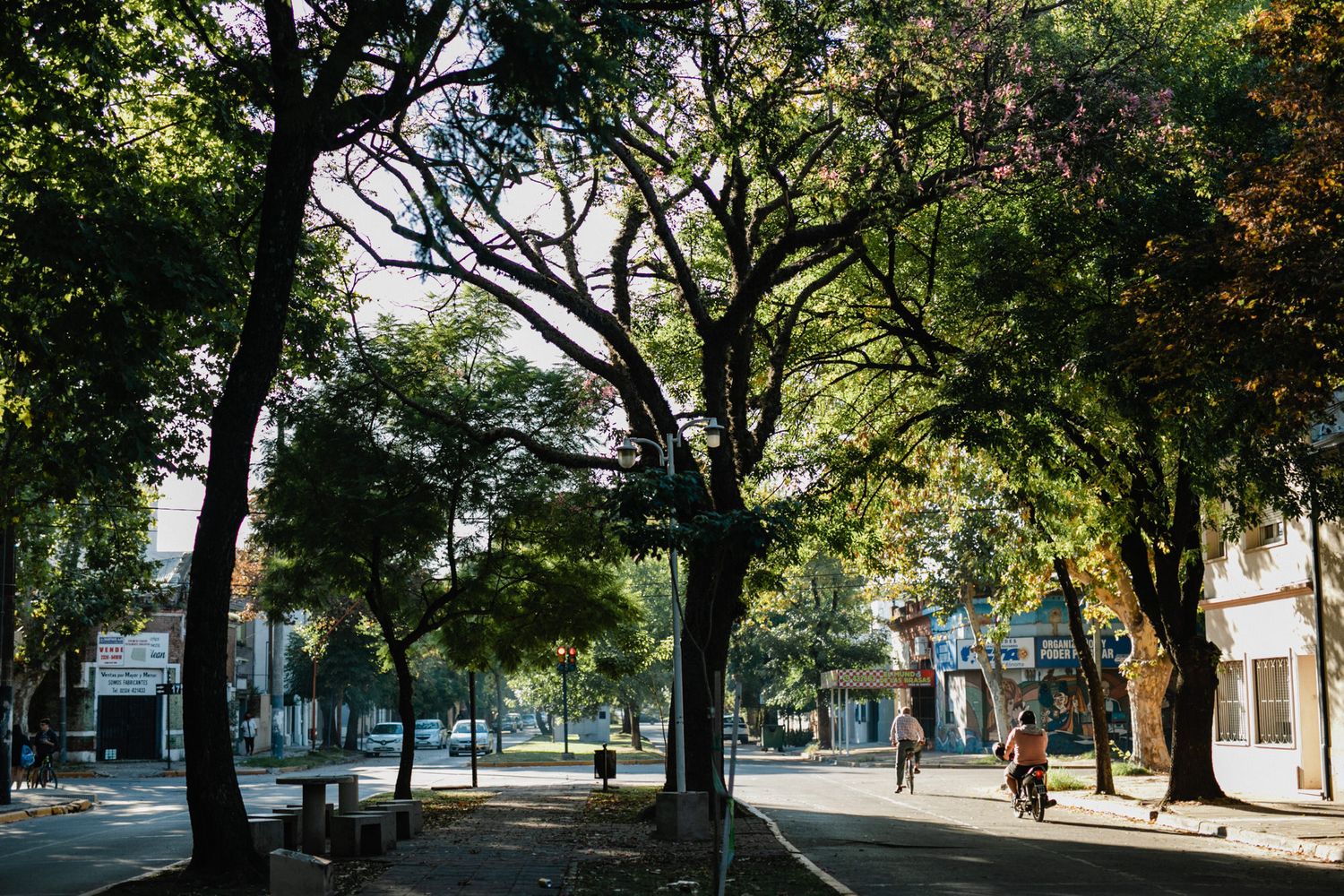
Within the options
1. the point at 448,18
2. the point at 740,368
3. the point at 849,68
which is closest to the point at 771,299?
the point at 740,368

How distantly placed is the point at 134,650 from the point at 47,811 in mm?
28646

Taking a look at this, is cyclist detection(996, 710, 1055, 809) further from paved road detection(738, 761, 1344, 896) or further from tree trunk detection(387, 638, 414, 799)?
tree trunk detection(387, 638, 414, 799)

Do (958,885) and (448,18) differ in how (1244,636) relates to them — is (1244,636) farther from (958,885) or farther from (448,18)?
(448,18)

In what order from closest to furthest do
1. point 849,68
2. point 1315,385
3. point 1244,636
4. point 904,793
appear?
1. point 1315,385
2. point 849,68
3. point 1244,636
4. point 904,793

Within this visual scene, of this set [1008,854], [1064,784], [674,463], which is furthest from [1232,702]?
[674,463]

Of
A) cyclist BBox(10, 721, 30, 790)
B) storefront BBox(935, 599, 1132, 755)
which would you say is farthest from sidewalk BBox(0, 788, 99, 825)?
storefront BBox(935, 599, 1132, 755)

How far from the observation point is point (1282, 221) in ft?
44.2

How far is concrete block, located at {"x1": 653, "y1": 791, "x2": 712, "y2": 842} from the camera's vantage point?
1856 cm

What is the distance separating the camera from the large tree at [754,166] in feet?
50.2

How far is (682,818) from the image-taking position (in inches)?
731

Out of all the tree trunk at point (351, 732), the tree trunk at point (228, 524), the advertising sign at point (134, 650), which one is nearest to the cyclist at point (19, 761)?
the advertising sign at point (134, 650)

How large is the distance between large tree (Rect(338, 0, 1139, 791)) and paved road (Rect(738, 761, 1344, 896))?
2.67 metres

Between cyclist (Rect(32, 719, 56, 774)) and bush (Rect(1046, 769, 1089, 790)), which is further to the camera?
cyclist (Rect(32, 719, 56, 774))

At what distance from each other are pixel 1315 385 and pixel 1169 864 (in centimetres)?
561
